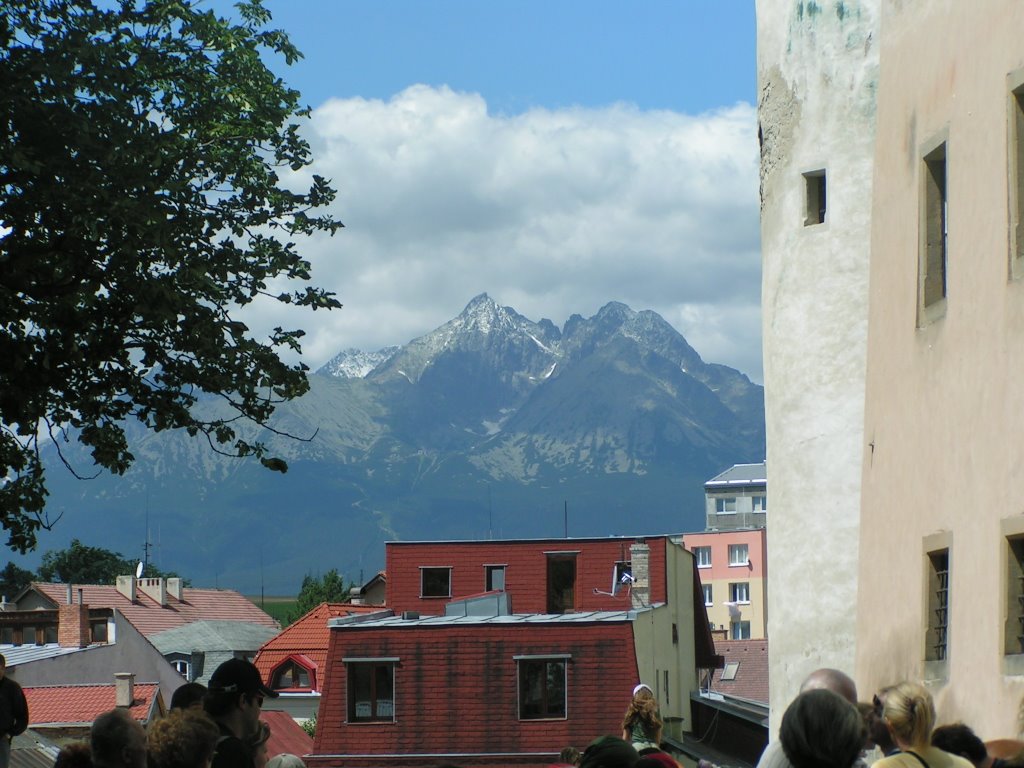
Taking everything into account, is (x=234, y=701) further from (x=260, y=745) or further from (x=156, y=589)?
Answer: (x=156, y=589)

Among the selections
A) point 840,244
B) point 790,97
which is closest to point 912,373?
point 840,244

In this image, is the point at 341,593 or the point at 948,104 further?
the point at 341,593

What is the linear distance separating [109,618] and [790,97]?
7901 centimetres

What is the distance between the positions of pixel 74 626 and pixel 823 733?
84445 mm

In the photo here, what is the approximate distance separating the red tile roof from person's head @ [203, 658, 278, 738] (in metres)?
90.3

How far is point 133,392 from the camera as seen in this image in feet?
61.8

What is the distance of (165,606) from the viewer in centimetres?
12331

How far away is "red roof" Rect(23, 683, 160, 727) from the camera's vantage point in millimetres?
63544

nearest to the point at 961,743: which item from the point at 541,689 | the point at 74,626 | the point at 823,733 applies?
the point at 823,733

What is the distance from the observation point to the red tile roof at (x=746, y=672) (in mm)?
102250

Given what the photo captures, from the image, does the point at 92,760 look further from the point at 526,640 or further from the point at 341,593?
the point at 341,593

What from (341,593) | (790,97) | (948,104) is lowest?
(341,593)

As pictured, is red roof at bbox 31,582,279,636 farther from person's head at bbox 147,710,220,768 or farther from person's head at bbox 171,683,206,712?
person's head at bbox 147,710,220,768

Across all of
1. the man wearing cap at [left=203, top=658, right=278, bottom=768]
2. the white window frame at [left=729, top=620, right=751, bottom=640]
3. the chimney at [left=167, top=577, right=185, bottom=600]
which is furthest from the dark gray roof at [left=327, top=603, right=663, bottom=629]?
the white window frame at [left=729, top=620, right=751, bottom=640]
